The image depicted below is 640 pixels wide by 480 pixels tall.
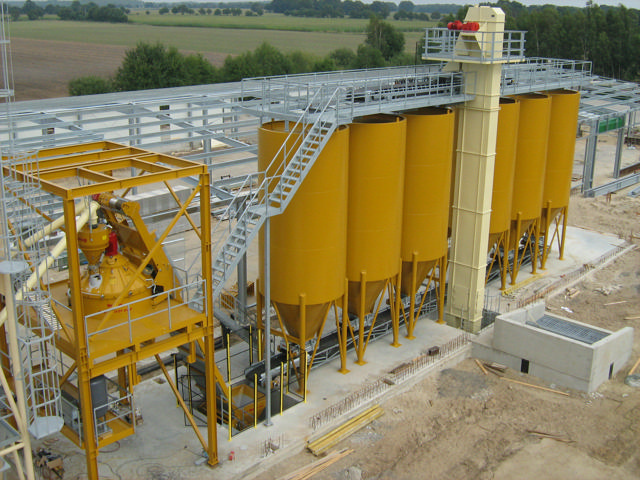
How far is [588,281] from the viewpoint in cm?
2998

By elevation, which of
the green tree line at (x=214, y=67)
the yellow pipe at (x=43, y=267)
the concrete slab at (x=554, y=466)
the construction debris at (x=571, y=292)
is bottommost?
the concrete slab at (x=554, y=466)

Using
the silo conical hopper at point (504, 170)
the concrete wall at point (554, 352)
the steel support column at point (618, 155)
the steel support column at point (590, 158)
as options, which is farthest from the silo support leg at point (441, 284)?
the steel support column at point (618, 155)

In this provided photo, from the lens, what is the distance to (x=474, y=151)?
77.5 feet

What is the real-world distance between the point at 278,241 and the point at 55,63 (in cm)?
10654

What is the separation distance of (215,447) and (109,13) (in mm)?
195600

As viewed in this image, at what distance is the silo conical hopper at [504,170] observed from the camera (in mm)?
25422

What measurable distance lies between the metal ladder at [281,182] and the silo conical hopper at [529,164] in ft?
35.5

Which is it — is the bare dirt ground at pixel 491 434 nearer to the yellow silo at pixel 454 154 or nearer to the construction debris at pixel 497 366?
the construction debris at pixel 497 366

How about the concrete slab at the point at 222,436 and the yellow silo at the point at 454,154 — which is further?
the yellow silo at the point at 454,154

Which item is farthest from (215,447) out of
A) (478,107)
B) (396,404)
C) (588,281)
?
(588,281)

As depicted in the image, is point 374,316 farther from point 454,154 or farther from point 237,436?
point 454,154

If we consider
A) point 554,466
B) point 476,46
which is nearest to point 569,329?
point 554,466

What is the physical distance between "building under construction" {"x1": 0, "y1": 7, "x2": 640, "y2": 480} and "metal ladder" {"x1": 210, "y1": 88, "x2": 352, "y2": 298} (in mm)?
70

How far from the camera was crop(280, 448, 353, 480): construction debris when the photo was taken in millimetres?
16831
